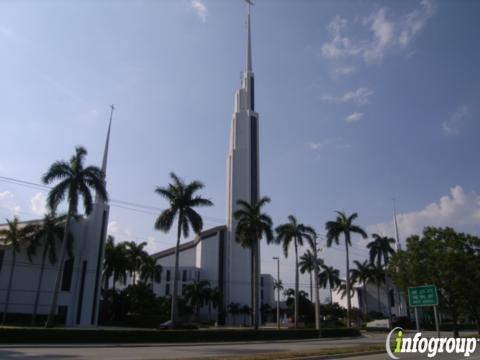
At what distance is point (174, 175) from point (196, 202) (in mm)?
3646

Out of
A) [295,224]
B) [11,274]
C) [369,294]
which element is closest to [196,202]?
[295,224]

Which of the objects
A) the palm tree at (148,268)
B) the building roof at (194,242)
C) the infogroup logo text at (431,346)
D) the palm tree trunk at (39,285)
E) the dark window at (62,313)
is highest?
the building roof at (194,242)

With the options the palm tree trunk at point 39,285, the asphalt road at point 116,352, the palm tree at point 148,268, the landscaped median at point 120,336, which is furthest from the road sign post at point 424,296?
the palm tree at point 148,268

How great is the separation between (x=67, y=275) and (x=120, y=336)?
29.6m

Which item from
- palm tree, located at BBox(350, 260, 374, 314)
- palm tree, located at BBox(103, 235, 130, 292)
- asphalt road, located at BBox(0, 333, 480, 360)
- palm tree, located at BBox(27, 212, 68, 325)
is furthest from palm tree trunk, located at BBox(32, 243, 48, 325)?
palm tree, located at BBox(350, 260, 374, 314)

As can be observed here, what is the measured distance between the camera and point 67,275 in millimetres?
56281

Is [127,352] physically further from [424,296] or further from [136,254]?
[136,254]

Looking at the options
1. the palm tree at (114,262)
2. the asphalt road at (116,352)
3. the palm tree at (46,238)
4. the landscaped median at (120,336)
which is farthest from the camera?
the palm tree at (114,262)

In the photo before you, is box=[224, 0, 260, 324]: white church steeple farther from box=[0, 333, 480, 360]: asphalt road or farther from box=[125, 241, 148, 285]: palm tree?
box=[0, 333, 480, 360]: asphalt road

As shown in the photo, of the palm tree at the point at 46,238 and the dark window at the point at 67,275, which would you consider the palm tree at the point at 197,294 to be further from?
the palm tree at the point at 46,238

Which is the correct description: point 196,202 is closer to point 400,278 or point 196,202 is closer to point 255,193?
point 400,278

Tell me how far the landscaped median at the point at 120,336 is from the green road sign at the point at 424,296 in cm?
1655

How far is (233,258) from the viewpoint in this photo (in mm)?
96500

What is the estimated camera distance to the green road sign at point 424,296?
2514 cm
